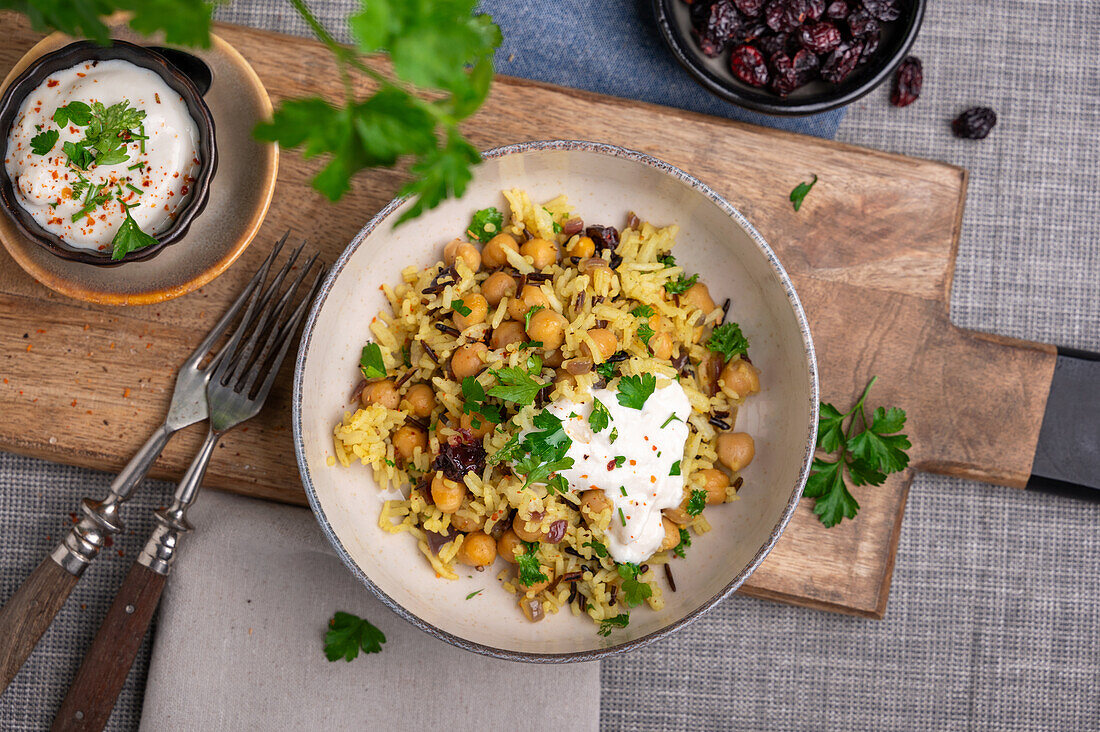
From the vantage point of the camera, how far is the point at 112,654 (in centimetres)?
236

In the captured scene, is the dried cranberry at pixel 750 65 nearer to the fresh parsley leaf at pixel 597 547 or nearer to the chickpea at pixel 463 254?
the chickpea at pixel 463 254

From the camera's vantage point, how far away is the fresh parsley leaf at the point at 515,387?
198 cm

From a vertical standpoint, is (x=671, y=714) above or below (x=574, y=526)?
below

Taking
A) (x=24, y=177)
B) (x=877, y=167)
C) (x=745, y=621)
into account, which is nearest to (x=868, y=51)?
(x=877, y=167)

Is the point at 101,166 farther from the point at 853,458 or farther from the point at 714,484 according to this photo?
the point at 853,458

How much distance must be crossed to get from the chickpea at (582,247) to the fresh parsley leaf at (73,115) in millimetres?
1250

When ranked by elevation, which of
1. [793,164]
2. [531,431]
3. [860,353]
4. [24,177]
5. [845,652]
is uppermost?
[793,164]

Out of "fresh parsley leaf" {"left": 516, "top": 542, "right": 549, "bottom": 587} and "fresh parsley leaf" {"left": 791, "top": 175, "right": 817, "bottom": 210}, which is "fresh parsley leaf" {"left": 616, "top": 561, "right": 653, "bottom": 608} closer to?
"fresh parsley leaf" {"left": 516, "top": 542, "right": 549, "bottom": 587}

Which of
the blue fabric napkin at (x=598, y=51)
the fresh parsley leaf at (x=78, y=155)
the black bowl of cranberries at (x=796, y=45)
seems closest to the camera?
the fresh parsley leaf at (x=78, y=155)


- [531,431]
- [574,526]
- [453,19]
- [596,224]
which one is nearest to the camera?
[453,19]

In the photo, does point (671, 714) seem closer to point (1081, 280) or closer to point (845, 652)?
point (845, 652)

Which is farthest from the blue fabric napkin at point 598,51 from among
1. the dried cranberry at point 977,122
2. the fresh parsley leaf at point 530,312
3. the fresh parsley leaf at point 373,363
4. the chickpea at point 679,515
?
the chickpea at point 679,515

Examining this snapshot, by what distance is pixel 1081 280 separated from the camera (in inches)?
107

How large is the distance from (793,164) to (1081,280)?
46.3 inches
